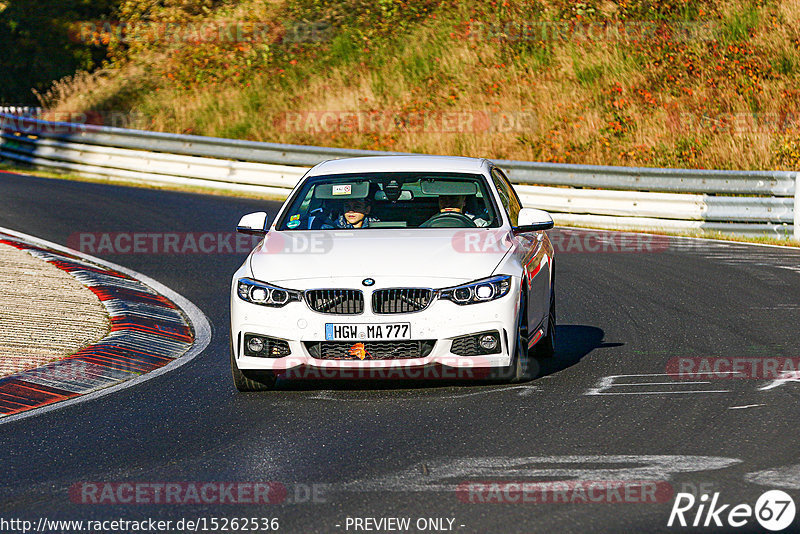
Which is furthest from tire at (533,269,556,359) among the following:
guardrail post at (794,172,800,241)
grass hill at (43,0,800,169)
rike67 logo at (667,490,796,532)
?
grass hill at (43,0,800,169)

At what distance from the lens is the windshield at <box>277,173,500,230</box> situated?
912 cm

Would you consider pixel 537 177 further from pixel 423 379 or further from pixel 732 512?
pixel 732 512

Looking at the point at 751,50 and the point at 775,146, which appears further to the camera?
the point at 751,50

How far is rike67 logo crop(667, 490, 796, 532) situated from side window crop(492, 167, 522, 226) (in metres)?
4.02

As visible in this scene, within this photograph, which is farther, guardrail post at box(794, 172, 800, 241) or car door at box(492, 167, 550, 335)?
guardrail post at box(794, 172, 800, 241)

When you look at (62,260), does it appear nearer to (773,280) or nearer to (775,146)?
(773,280)

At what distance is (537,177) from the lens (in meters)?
20.2

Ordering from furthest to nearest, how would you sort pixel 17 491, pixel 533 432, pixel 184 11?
pixel 184 11 → pixel 533 432 → pixel 17 491

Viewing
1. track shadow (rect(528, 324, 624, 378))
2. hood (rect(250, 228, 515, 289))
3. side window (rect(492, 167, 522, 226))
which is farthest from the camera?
side window (rect(492, 167, 522, 226))

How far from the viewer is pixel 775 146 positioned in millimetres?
22203

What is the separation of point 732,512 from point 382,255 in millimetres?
3490

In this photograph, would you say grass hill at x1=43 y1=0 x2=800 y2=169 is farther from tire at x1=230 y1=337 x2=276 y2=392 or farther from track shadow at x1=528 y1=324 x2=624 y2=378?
tire at x1=230 y1=337 x2=276 y2=392

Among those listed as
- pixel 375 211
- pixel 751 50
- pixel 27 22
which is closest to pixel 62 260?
pixel 375 211

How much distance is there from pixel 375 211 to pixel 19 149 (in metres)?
20.3
